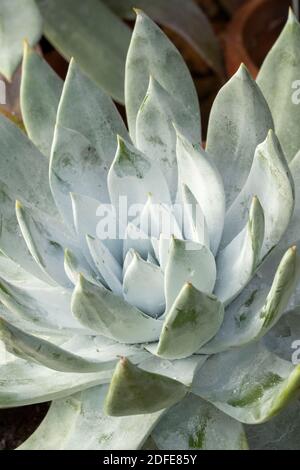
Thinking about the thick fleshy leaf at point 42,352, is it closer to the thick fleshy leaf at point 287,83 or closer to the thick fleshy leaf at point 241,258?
the thick fleshy leaf at point 241,258

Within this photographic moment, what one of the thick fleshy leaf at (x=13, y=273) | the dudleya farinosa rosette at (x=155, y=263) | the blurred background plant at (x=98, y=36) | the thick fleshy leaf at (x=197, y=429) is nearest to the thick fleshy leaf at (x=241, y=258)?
the dudleya farinosa rosette at (x=155, y=263)

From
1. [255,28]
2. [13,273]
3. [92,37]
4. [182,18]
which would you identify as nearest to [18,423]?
[13,273]

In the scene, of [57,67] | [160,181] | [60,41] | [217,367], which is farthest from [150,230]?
[57,67]

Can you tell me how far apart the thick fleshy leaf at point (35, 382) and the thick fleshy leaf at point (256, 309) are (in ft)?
0.39

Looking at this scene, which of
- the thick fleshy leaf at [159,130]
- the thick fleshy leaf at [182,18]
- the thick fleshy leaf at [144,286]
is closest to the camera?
the thick fleshy leaf at [144,286]

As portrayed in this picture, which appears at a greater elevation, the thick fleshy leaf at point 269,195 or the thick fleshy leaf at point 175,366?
the thick fleshy leaf at point 269,195

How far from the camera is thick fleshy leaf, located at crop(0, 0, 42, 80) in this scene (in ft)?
3.16

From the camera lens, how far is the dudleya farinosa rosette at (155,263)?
2.16ft

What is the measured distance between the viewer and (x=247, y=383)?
690 mm

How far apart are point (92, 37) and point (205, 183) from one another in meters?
0.51

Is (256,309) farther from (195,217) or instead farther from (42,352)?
(42,352)
